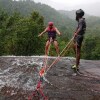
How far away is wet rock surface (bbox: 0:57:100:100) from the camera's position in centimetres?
999

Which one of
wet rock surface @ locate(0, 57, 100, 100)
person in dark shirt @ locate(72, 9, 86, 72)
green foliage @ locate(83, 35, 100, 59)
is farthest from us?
green foliage @ locate(83, 35, 100, 59)

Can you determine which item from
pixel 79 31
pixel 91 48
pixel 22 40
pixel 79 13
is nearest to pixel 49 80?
pixel 79 31

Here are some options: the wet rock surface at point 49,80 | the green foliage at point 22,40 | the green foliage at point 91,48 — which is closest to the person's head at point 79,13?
the wet rock surface at point 49,80

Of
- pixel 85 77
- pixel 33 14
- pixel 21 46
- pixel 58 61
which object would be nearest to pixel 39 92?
pixel 85 77

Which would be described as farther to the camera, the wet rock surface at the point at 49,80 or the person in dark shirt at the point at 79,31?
the person in dark shirt at the point at 79,31

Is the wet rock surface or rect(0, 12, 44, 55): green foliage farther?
rect(0, 12, 44, 55): green foliage

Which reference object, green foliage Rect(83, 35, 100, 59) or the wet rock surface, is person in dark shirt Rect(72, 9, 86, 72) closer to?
the wet rock surface

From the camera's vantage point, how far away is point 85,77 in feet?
39.3

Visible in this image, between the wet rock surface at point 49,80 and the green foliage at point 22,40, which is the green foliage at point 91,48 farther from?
the wet rock surface at point 49,80

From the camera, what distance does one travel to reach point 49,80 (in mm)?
11172

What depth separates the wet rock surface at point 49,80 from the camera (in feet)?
32.8

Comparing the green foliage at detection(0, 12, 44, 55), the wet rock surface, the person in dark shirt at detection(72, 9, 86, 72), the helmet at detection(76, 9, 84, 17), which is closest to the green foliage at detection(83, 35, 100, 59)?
the green foliage at detection(0, 12, 44, 55)

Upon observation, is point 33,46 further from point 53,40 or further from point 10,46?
point 53,40

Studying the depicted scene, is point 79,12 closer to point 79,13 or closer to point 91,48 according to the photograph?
point 79,13
